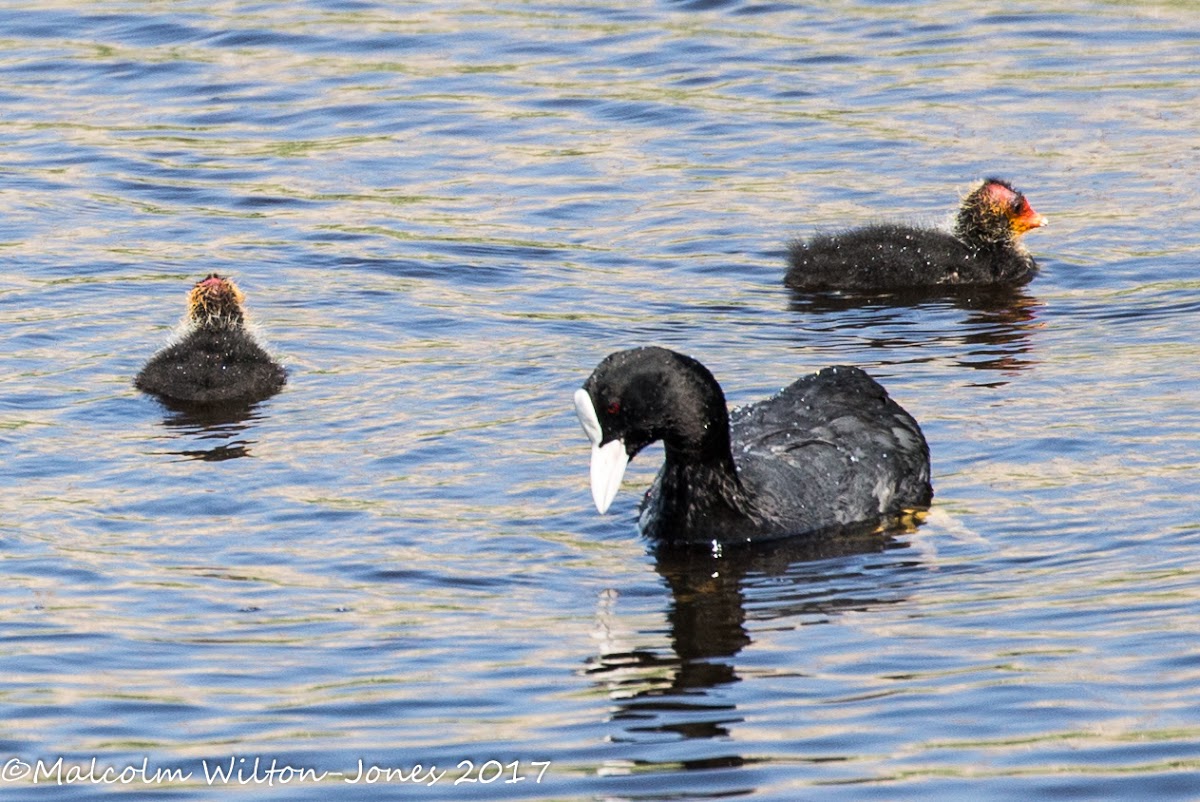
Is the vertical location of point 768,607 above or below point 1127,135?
below

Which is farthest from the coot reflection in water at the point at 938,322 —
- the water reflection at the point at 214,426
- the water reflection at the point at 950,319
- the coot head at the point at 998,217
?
the water reflection at the point at 214,426

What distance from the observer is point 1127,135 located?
1346 cm

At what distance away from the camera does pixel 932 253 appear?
11266 mm

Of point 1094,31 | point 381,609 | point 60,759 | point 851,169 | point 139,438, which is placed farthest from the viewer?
point 1094,31

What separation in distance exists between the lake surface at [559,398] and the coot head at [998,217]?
296 millimetres

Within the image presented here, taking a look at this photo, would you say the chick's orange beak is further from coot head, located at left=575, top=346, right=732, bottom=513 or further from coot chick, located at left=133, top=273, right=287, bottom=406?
coot head, located at left=575, top=346, right=732, bottom=513

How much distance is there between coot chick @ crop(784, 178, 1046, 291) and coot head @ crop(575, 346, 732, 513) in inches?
145

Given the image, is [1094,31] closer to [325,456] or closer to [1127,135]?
[1127,135]

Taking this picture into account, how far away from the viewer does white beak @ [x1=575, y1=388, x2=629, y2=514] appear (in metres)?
7.14

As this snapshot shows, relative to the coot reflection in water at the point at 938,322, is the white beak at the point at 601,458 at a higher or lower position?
higher

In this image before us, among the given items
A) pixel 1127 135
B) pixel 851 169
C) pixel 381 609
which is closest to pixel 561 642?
pixel 381 609

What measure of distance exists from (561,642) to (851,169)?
288 inches

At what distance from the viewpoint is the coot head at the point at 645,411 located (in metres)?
7.21

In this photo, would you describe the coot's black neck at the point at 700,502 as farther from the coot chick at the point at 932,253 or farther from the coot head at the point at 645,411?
the coot chick at the point at 932,253
